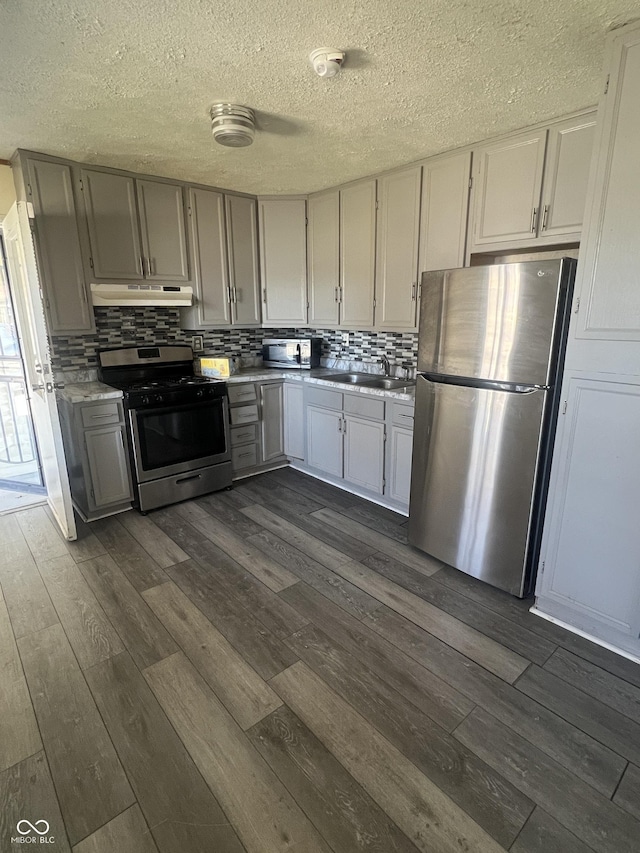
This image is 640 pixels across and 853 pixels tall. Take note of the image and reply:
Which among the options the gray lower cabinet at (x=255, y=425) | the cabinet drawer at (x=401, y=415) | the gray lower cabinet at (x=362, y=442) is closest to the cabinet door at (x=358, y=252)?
the gray lower cabinet at (x=362, y=442)

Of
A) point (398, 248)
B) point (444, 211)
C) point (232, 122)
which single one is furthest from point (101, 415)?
point (444, 211)

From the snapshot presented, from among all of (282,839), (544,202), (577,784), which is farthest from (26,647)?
(544,202)

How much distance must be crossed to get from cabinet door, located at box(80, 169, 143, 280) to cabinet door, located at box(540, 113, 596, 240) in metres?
2.78

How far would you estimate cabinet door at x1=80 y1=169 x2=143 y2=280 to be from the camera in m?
3.10

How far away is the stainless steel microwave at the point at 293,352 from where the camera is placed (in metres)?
4.08

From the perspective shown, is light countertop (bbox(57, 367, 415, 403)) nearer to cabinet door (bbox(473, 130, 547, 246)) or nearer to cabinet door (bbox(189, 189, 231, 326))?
cabinet door (bbox(189, 189, 231, 326))

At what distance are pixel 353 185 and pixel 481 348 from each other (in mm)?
2019

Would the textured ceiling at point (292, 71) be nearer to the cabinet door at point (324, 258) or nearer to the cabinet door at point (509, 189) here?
the cabinet door at point (509, 189)

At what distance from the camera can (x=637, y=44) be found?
1625 millimetres

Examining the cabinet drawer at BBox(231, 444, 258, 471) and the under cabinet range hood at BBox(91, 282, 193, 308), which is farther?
the cabinet drawer at BBox(231, 444, 258, 471)

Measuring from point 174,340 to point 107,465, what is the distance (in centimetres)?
131

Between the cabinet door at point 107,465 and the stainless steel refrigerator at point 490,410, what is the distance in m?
2.08

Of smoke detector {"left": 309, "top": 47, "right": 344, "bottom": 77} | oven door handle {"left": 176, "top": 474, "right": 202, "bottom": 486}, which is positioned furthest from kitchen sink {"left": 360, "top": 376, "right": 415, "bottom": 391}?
smoke detector {"left": 309, "top": 47, "right": 344, "bottom": 77}

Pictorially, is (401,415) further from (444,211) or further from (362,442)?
(444,211)
